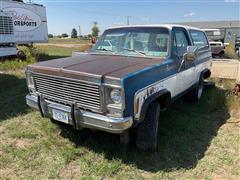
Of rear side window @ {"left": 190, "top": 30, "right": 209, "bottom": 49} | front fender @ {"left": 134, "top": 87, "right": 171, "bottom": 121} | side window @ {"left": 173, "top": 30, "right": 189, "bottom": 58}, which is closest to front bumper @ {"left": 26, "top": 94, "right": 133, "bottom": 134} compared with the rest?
front fender @ {"left": 134, "top": 87, "right": 171, "bottom": 121}

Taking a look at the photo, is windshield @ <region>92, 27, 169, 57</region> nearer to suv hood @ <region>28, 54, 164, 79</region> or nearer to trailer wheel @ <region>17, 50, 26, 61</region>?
suv hood @ <region>28, 54, 164, 79</region>

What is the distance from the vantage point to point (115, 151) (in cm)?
407

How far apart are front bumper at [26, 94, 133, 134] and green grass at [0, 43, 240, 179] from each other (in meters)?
0.58

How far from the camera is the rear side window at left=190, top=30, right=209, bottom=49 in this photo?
6.03 metres

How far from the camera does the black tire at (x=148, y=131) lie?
12.7 ft

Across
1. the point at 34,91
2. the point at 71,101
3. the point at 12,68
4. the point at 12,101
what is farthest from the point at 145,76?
the point at 12,68

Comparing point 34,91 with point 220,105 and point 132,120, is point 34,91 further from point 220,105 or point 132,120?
point 220,105

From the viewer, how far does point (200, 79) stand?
21.0ft

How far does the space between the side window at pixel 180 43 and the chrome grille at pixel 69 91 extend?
6.55ft

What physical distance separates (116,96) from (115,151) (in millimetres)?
1140

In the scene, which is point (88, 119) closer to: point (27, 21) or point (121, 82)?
point (121, 82)

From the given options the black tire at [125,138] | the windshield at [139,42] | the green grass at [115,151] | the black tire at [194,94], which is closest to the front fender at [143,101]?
the black tire at [125,138]

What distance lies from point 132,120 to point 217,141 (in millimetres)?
1930

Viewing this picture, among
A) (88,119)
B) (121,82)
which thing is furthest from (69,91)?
(121,82)
